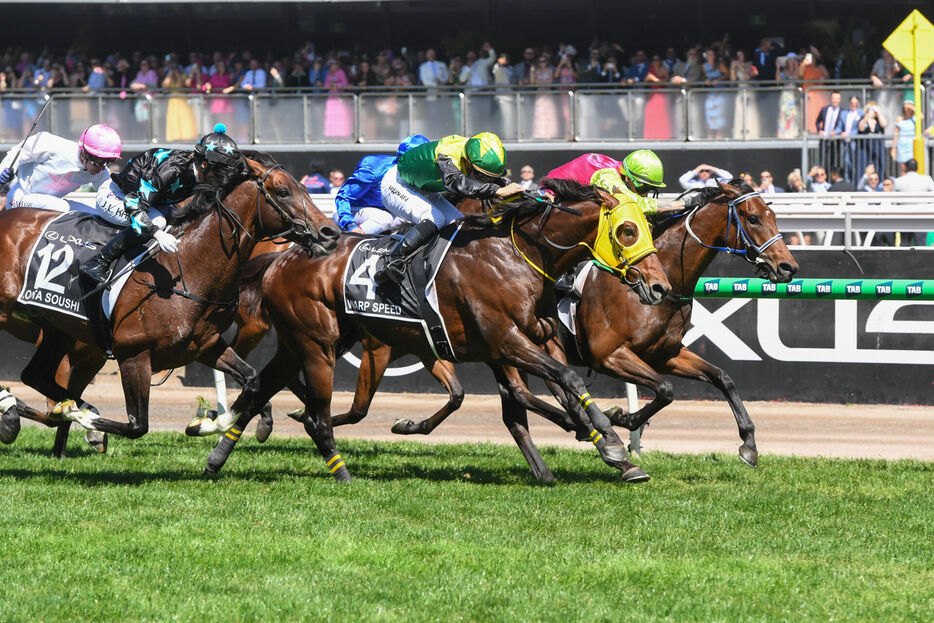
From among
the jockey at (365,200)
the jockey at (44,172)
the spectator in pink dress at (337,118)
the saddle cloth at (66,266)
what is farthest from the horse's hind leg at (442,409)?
the spectator in pink dress at (337,118)

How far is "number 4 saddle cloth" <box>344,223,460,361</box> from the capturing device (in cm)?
812

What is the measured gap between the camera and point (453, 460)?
30.3ft

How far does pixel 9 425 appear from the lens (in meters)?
8.29

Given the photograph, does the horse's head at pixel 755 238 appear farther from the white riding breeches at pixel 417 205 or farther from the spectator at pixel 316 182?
the spectator at pixel 316 182

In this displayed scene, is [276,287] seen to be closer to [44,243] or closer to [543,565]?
[44,243]

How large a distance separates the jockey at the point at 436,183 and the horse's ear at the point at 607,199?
49cm

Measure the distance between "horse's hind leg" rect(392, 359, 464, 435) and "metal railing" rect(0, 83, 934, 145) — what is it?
9.21m

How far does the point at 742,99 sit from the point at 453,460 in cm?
1010

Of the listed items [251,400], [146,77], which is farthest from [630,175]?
[146,77]

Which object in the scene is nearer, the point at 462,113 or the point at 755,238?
the point at 755,238

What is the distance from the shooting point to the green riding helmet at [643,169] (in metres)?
9.15

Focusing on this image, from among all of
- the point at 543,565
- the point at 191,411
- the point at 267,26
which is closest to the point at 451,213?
the point at 543,565

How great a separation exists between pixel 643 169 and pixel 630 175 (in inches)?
4.2

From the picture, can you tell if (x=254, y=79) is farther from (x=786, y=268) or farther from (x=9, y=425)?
(x=786, y=268)
